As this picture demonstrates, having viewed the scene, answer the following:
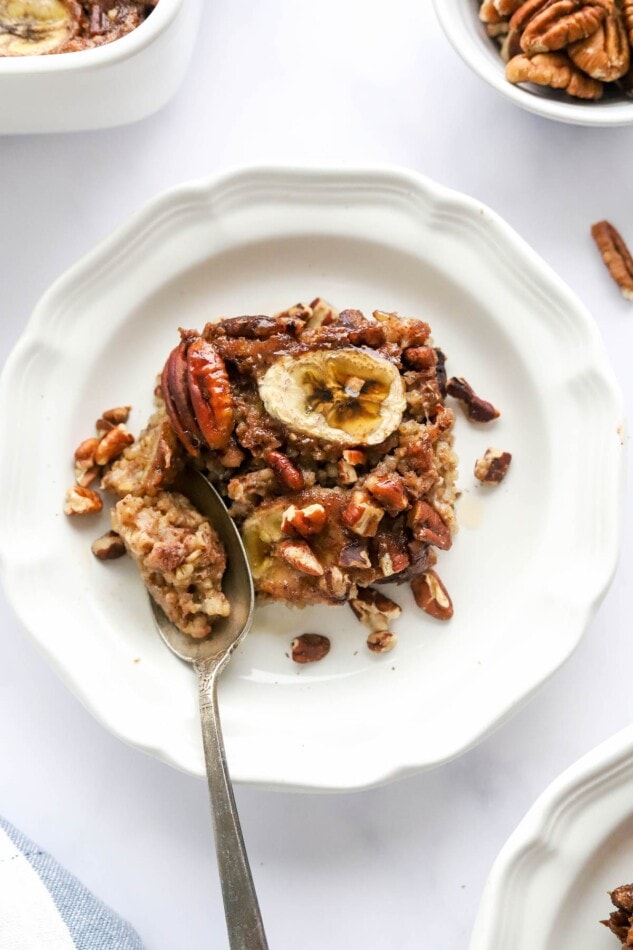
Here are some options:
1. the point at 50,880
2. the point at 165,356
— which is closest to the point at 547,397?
the point at 165,356

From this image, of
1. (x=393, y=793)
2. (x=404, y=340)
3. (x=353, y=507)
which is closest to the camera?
(x=353, y=507)

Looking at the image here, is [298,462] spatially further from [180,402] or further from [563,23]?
[563,23]

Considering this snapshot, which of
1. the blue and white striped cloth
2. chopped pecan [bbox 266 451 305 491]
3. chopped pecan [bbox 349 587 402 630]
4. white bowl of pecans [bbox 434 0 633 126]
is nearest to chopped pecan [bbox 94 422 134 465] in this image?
chopped pecan [bbox 266 451 305 491]

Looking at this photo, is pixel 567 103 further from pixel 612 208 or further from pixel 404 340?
pixel 404 340

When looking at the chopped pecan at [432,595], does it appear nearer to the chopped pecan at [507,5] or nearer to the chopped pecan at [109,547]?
the chopped pecan at [109,547]

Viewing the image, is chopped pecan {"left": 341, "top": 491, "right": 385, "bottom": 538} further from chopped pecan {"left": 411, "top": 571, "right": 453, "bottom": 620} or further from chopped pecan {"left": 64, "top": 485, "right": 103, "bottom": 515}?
chopped pecan {"left": 64, "top": 485, "right": 103, "bottom": 515}
